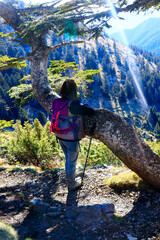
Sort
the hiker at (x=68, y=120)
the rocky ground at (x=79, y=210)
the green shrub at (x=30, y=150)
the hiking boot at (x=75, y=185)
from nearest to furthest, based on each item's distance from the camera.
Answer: the rocky ground at (x=79, y=210), the hiker at (x=68, y=120), the hiking boot at (x=75, y=185), the green shrub at (x=30, y=150)

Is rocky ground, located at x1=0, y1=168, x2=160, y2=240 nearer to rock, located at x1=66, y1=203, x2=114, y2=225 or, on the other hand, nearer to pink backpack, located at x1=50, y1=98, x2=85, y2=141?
rock, located at x1=66, y1=203, x2=114, y2=225

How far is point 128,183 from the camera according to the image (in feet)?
13.1

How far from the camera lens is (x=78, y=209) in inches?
131

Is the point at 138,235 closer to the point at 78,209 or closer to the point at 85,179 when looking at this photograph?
the point at 78,209

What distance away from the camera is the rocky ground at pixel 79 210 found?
2676 mm

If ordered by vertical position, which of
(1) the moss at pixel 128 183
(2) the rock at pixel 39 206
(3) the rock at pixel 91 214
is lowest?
(2) the rock at pixel 39 206

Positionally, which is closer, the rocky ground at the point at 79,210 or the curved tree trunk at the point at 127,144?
the rocky ground at the point at 79,210

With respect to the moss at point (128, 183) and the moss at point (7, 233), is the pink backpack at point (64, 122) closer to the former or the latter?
the moss at point (128, 183)

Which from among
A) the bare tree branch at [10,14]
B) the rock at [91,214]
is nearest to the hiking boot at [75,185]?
the rock at [91,214]

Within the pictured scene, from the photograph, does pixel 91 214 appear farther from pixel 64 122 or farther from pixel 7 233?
pixel 64 122

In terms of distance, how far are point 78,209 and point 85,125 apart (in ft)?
5.57

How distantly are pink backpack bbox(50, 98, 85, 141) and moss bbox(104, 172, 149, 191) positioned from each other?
1484mm

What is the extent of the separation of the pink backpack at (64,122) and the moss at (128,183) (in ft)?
4.87

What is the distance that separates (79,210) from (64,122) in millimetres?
1717
